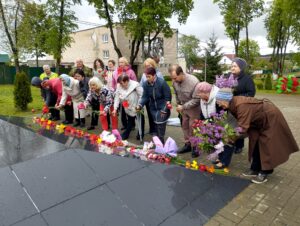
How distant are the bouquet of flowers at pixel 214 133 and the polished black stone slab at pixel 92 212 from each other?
1.34m

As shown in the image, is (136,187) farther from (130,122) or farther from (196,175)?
(130,122)

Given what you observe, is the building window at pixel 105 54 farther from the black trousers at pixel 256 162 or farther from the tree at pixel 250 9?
the black trousers at pixel 256 162

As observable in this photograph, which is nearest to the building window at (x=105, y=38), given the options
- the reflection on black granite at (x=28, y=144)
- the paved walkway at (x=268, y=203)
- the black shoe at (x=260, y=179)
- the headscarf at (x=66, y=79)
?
the headscarf at (x=66, y=79)

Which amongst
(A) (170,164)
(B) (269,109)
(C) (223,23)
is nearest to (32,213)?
(A) (170,164)

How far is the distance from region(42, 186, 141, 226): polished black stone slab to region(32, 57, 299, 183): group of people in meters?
1.64

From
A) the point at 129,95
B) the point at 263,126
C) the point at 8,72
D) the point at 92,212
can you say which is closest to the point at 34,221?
the point at 92,212

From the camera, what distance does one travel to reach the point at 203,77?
13930 millimetres

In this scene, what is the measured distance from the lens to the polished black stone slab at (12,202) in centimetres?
225

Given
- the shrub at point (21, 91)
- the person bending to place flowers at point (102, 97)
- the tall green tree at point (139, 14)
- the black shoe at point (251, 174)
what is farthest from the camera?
the tall green tree at point (139, 14)

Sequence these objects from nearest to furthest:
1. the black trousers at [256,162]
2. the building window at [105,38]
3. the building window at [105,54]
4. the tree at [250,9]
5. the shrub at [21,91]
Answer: the black trousers at [256,162] < the shrub at [21,91] < the tree at [250,9] < the building window at [105,38] < the building window at [105,54]

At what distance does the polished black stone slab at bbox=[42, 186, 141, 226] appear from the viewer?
7.70ft

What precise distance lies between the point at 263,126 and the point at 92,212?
7.21 ft

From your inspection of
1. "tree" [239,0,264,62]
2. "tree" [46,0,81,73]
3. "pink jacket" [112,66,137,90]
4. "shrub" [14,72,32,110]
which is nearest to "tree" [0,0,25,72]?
"tree" [46,0,81,73]

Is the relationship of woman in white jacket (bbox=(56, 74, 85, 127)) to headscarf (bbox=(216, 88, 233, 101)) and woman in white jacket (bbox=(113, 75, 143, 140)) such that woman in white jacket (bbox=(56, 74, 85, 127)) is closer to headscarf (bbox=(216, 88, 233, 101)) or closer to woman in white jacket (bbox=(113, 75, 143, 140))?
woman in white jacket (bbox=(113, 75, 143, 140))
